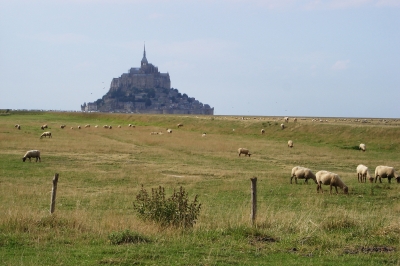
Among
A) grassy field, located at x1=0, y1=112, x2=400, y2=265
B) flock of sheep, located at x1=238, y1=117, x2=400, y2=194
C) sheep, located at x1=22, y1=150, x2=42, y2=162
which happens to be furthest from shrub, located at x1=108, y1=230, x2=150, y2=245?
sheep, located at x1=22, y1=150, x2=42, y2=162

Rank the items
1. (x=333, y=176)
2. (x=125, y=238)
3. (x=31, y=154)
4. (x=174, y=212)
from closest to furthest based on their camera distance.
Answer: (x=125, y=238) < (x=174, y=212) < (x=333, y=176) < (x=31, y=154)

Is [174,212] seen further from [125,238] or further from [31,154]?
[31,154]

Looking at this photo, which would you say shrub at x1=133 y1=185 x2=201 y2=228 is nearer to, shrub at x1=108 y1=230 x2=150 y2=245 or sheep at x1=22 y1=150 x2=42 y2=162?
shrub at x1=108 y1=230 x2=150 y2=245

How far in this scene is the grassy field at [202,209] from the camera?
8.83 metres

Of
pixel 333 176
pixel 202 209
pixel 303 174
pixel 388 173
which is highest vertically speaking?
pixel 333 176

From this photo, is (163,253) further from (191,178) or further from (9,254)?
(191,178)

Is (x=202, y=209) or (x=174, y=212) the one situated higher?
(x=174, y=212)

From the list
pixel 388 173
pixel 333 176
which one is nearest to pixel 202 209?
pixel 333 176

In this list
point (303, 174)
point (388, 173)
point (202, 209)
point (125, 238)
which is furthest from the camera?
point (388, 173)

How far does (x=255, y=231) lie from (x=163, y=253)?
236 centimetres

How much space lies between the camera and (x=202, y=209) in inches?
618

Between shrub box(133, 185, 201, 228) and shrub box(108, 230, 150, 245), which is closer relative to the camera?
shrub box(108, 230, 150, 245)

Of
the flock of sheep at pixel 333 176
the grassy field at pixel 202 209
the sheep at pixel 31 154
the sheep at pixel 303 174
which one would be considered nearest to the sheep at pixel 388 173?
the flock of sheep at pixel 333 176

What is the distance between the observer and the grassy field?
29.0 ft
